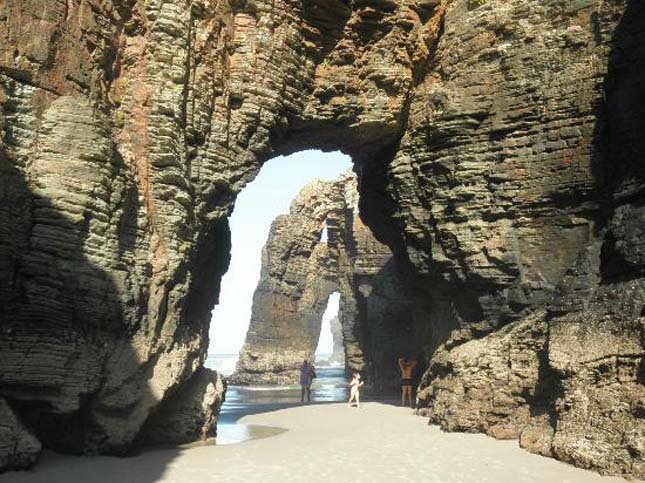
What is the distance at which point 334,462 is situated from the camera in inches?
483

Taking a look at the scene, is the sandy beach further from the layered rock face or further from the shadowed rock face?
the layered rock face

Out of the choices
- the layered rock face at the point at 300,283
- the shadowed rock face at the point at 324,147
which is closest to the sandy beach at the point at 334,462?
the shadowed rock face at the point at 324,147

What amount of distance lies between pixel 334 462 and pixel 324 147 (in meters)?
12.3

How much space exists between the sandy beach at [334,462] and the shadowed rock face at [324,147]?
69cm

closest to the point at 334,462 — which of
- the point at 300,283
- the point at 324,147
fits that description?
the point at 324,147

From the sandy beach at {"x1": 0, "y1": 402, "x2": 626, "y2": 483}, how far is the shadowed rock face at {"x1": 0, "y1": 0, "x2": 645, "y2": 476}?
69 centimetres

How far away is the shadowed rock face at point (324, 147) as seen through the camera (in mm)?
A: 11930

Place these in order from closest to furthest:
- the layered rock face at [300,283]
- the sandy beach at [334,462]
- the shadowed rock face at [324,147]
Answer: the sandy beach at [334,462] < the shadowed rock face at [324,147] < the layered rock face at [300,283]

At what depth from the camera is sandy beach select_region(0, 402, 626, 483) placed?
10.9 m

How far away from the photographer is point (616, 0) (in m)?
16.3

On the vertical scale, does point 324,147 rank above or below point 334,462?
above

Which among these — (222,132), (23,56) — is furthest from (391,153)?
(23,56)

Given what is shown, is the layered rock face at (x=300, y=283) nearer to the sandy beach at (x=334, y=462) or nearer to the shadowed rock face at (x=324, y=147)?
the shadowed rock face at (x=324, y=147)

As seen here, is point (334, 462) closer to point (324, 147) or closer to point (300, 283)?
point (324, 147)
